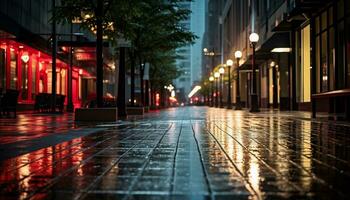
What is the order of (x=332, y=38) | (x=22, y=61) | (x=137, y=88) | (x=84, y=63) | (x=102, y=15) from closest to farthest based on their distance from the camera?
(x=102, y=15) → (x=332, y=38) → (x=22, y=61) → (x=84, y=63) → (x=137, y=88)

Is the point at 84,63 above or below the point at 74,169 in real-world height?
above

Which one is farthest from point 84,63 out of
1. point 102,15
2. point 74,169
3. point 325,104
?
point 74,169

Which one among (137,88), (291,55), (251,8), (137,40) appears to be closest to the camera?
(137,40)

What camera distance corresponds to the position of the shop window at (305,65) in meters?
34.1

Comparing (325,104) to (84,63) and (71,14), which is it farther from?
(84,63)

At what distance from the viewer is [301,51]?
3550 cm

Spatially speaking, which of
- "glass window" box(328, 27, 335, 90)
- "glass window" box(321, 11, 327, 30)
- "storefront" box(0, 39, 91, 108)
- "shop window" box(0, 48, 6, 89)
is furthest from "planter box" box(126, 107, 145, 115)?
"glass window" box(321, 11, 327, 30)

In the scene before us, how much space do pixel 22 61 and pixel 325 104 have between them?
23563mm

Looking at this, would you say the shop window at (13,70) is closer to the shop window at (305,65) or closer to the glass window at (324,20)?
the shop window at (305,65)

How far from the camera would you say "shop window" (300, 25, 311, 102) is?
3409cm

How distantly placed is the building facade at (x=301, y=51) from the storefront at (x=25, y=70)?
680 inches

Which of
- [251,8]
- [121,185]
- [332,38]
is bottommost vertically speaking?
[121,185]

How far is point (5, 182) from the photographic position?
19.3 feet

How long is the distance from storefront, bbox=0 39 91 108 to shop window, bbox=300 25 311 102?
1826cm
